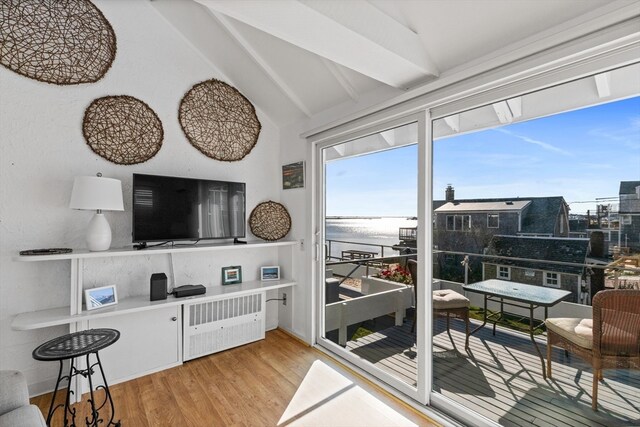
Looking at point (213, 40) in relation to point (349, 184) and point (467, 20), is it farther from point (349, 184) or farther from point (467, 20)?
point (467, 20)

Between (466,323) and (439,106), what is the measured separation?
149 cm

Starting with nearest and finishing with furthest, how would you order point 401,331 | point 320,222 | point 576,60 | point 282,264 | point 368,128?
point 576,60 < point 401,331 < point 368,128 < point 320,222 < point 282,264

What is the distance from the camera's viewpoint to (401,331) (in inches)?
94.0

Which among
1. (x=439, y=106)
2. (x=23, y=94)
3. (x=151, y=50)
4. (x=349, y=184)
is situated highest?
(x=151, y=50)

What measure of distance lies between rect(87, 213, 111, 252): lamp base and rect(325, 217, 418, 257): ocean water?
1885 mm

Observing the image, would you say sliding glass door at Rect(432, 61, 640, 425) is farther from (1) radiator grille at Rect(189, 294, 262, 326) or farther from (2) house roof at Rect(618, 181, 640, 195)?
(1) radiator grille at Rect(189, 294, 262, 326)

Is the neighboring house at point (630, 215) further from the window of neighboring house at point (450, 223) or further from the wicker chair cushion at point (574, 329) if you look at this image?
the window of neighboring house at point (450, 223)

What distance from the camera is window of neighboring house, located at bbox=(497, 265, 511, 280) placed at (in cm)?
180

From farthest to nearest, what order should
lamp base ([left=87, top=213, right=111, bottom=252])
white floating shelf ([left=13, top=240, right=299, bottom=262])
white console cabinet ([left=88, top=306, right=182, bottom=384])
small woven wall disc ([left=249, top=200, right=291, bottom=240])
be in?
small woven wall disc ([left=249, top=200, right=291, bottom=240]) → white console cabinet ([left=88, top=306, right=182, bottom=384]) → lamp base ([left=87, top=213, right=111, bottom=252]) → white floating shelf ([left=13, top=240, right=299, bottom=262])

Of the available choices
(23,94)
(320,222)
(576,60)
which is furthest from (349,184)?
(23,94)

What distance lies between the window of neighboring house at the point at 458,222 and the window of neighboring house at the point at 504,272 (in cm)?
30

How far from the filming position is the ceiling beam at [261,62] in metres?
2.56

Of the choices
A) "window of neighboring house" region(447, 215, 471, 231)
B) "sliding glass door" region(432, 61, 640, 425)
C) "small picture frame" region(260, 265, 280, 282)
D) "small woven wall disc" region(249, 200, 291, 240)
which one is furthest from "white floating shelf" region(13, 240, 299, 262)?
"sliding glass door" region(432, 61, 640, 425)

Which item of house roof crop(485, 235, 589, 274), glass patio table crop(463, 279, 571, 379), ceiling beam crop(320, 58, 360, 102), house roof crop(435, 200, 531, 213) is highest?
ceiling beam crop(320, 58, 360, 102)
